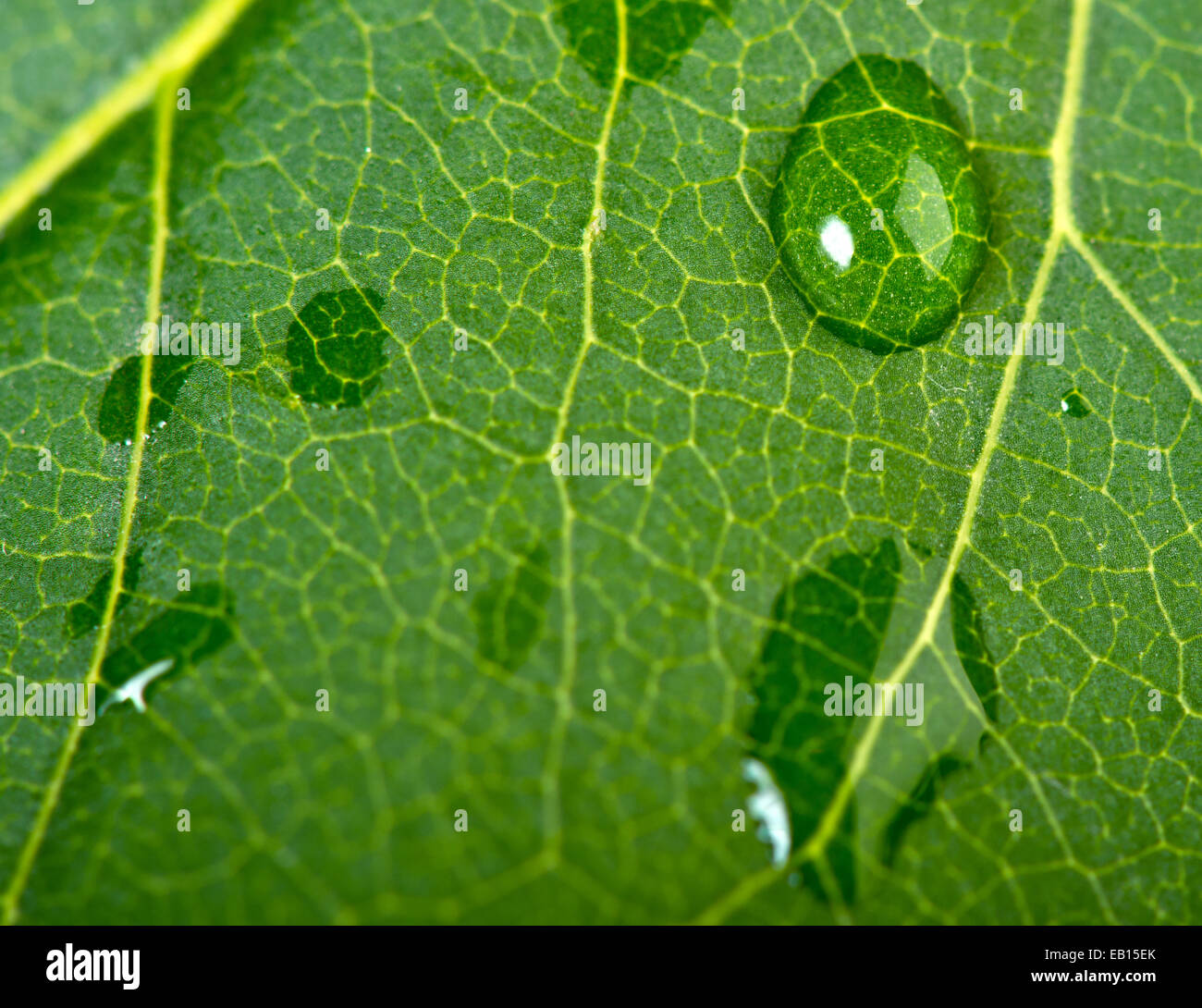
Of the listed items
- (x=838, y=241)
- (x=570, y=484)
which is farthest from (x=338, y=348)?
(x=838, y=241)

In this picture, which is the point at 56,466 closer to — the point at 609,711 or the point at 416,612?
the point at 416,612

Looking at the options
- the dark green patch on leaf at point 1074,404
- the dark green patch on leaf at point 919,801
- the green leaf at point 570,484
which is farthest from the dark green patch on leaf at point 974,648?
the dark green patch on leaf at point 1074,404

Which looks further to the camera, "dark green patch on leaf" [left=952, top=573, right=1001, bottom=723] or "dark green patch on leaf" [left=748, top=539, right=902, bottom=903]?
"dark green patch on leaf" [left=952, top=573, right=1001, bottom=723]

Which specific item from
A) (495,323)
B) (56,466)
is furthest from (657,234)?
(56,466)

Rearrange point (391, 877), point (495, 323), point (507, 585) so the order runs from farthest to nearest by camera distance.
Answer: point (495, 323) < point (507, 585) < point (391, 877)

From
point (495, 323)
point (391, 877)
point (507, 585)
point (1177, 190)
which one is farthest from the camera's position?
point (1177, 190)

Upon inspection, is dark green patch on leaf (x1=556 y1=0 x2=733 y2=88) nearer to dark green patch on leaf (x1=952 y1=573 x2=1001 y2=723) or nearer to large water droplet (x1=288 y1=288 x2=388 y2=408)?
large water droplet (x1=288 y1=288 x2=388 y2=408)

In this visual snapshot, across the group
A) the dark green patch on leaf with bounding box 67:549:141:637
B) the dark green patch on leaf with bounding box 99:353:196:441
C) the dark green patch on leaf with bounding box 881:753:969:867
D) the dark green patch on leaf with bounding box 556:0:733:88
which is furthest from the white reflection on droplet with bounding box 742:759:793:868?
the dark green patch on leaf with bounding box 556:0:733:88
